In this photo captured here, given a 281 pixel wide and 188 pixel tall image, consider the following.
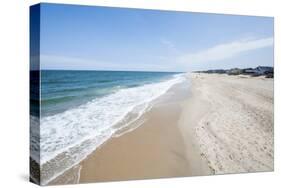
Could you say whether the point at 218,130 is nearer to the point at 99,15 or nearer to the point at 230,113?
the point at 230,113

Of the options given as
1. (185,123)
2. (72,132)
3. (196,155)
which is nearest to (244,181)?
(196,155)

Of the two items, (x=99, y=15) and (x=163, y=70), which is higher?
(x=99, y=15)

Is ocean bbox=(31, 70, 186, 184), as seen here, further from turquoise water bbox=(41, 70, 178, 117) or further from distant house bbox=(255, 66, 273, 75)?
distant house bbox=(255, 66, 273, 75)

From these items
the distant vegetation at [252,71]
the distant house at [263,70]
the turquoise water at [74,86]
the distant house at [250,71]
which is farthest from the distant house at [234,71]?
the turquoise water at [74,86]

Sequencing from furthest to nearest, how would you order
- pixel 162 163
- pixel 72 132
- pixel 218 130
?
pixel 218 130 < pixel 162 163 < pixel 72 132

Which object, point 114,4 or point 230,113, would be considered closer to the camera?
point 114,4

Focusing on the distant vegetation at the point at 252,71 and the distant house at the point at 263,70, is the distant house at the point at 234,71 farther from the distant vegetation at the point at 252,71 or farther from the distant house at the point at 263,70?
the distant house at the point at 263,70

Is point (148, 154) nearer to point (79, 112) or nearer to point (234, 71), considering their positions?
point (79, 112)

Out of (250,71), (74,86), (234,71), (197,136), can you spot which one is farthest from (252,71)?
(74,86)
